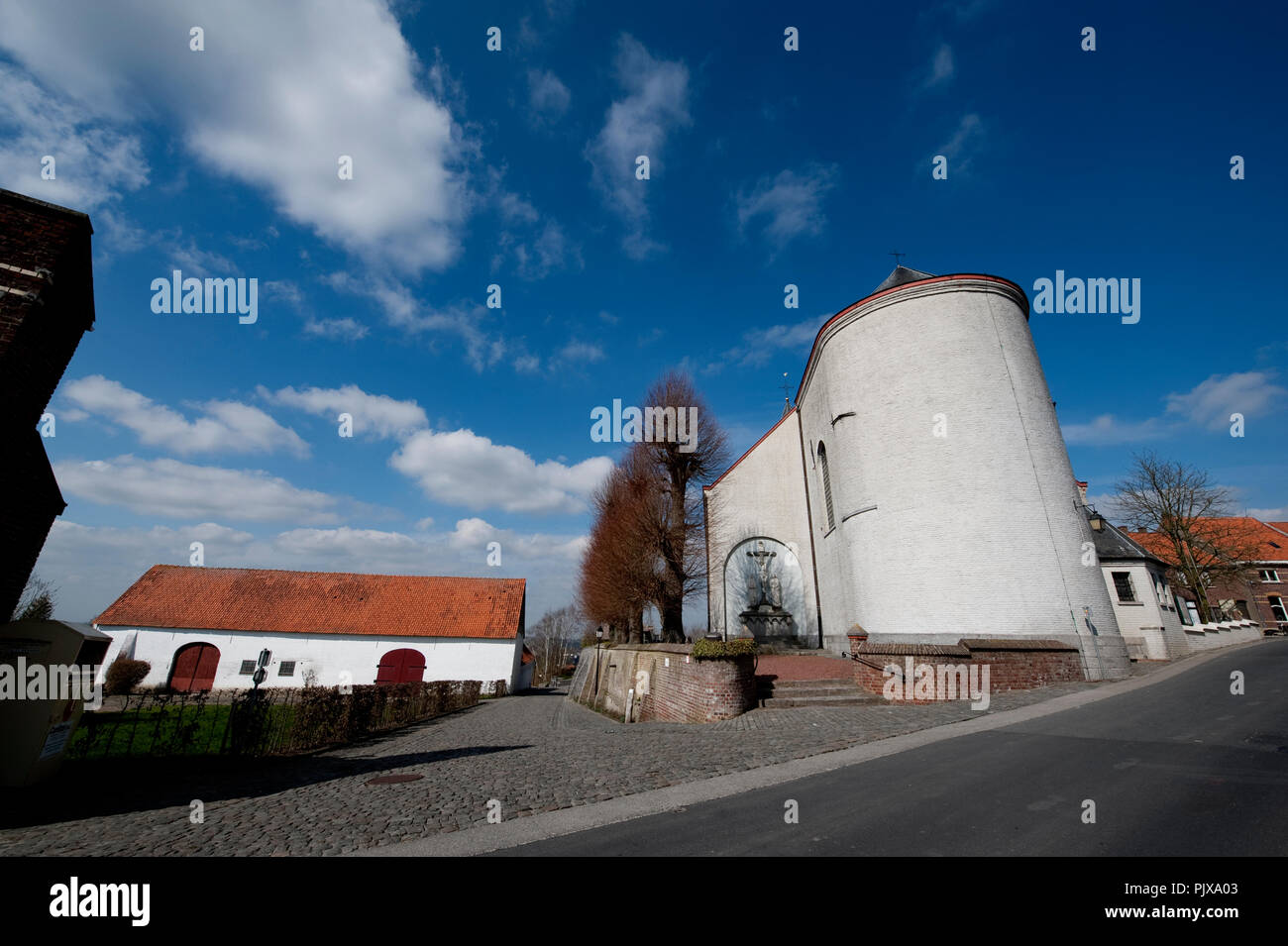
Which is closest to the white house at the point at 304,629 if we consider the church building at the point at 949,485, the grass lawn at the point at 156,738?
the grass lawn at the point at 156,738

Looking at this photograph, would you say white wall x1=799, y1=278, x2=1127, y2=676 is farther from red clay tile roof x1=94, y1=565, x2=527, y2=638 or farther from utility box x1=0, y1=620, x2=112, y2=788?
red clay tile roof x1=94, y1=565, x2=527, y2=638

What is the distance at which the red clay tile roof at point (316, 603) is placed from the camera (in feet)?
100

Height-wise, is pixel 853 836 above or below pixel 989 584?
below

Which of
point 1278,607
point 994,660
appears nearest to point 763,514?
point 994,660

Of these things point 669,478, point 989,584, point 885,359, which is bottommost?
point 989,584

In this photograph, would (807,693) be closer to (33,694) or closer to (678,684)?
(678,684)

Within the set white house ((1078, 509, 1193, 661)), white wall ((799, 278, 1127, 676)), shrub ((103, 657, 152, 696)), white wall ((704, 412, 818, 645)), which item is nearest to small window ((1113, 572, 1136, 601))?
white house ((1078, 509, 1193, 661))

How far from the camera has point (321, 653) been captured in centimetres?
3050

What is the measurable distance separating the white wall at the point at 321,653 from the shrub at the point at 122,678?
6.35 ft

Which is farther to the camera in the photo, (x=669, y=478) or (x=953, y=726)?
(x=669, y=478)

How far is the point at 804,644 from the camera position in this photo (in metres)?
21.9
